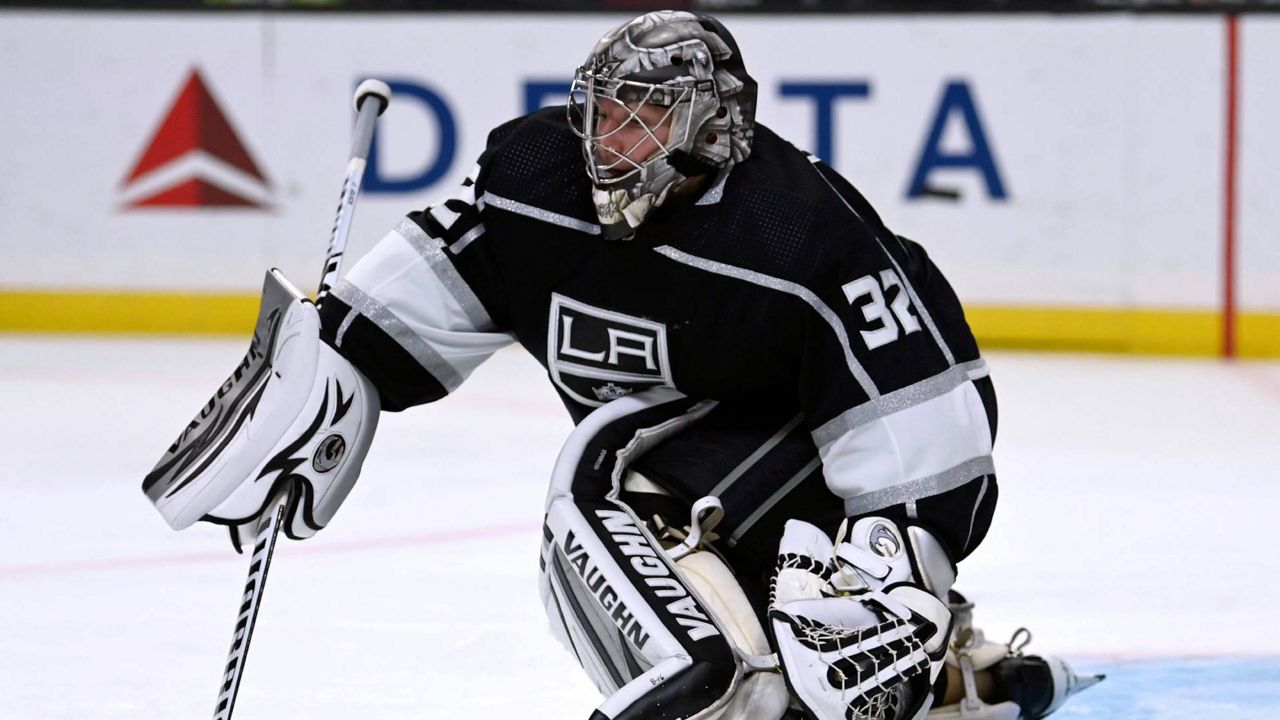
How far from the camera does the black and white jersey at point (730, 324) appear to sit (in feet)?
6.79

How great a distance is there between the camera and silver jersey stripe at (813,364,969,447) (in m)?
2.05

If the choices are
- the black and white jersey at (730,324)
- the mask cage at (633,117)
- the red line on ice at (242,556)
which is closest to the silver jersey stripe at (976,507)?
the black and white jersey at (730,324)

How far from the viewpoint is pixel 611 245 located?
86.0 inches

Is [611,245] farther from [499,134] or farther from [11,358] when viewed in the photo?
[11,358]

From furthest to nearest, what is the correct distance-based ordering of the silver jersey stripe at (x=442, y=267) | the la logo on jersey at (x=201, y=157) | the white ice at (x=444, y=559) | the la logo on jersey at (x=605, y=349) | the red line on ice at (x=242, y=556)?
the la logo on jersey at (x=201, y=157)
the red line on ice at (x=242, y=556)
the white ice at (x=444, y=559)
the silver jersey stripe at (x=442, y=267)
the la logo on jersey at (x=605, y=349)

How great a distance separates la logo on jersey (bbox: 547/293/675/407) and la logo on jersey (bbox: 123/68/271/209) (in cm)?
404

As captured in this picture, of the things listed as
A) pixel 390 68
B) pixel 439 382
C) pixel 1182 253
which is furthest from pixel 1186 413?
pixel 439 382

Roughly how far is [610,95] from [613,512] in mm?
472

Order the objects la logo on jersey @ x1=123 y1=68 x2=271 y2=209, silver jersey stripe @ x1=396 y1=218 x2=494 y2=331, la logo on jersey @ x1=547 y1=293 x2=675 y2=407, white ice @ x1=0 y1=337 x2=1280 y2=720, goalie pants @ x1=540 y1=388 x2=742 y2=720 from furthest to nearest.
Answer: la logo on jersey @ x1=123 y1=68 x2=271 y2=209 → white ice @ x1=0 y1=337 x2=1280 y2=720 → silver jersey stripe @ x1=396 y1=218 x2=494 y2=331 → la logo on jersey @ x1=547 y1=293 x2=675 y2=407 → goalie pants @ x1=540 y1=388 x2=742 y2=720

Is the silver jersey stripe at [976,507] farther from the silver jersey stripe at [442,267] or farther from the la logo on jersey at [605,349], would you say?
the silver jersey stripe at [442,267]

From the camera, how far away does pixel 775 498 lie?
2.27m

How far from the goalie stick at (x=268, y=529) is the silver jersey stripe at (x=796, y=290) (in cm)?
45

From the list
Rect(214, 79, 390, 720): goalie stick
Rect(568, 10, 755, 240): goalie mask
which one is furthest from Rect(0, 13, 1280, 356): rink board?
Rect(568, 10, 755, 240): goalie mask

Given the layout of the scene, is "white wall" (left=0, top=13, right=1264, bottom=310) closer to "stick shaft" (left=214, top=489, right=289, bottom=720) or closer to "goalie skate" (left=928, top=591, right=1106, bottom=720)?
"goalie skate" (left=928, top=591, right=1106, bottom=720)
